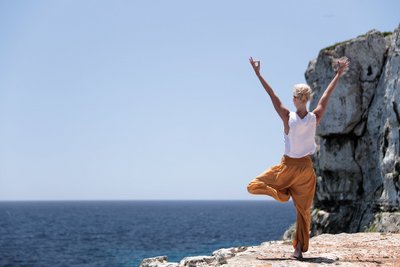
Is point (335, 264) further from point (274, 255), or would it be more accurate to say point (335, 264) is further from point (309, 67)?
point (309, 67)

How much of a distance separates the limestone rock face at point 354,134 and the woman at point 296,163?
60.8 ft

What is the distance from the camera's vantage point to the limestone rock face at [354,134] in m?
29.0

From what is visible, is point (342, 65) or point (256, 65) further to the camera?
point (342, 65)

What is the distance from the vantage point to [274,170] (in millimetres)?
10383

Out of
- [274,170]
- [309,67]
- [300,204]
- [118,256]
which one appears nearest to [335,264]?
[300,204]

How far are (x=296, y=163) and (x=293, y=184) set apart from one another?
0.45 m

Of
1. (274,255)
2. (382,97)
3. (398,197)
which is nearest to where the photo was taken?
(274,255)

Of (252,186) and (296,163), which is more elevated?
(296,163)

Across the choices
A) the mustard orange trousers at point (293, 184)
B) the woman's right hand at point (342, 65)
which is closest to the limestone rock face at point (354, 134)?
the woman's right hand at point (342, 65)

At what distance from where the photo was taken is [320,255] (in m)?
11.4

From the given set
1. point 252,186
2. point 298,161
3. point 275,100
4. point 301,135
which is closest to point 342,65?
point 275,100

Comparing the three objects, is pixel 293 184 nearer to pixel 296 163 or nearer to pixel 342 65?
pixel 296 163

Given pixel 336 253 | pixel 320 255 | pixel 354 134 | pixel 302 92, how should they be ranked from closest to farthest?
pixel 302 92 < pixel 320 255 < pixel 336 253 < pixel 354 134

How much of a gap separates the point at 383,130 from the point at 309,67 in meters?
9.86
